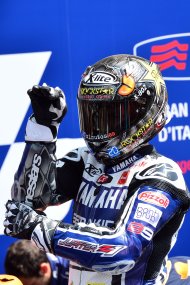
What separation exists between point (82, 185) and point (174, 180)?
0.33 meters

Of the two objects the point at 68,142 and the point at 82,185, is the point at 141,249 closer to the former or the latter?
the point at 82,185

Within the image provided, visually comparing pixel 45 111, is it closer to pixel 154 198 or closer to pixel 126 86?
pixel 126 86

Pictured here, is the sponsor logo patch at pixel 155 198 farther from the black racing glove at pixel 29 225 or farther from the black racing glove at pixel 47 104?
the black racing glove at pixel 47 104

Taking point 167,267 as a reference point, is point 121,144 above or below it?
above

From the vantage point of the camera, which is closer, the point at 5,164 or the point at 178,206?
the point at 178,206

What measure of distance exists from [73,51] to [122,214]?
67.2 inches

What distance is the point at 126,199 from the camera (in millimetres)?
2564

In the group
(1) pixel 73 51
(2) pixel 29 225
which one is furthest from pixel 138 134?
(1) pixel 73 51

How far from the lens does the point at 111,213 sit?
2.58m

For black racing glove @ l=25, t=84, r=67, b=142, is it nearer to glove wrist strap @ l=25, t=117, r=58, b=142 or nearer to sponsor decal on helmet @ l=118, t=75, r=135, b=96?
glove wrist strap @ l=25, t=117, r=58, b=142

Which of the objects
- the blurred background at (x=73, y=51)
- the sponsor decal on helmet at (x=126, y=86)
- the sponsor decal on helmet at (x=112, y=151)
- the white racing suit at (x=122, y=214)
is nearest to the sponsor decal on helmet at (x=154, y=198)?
the white racing suit at (x=122, y=214)

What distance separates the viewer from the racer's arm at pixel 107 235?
2.37m

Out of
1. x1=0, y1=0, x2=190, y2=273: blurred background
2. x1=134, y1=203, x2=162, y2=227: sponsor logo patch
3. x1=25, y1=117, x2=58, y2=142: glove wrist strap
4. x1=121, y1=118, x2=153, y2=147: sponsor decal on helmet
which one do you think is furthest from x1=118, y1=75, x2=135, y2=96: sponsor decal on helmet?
x1=0, y1=0, x2=190, y2=273: blurred background

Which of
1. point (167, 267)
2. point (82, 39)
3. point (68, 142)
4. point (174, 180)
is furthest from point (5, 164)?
point (174, 180)
